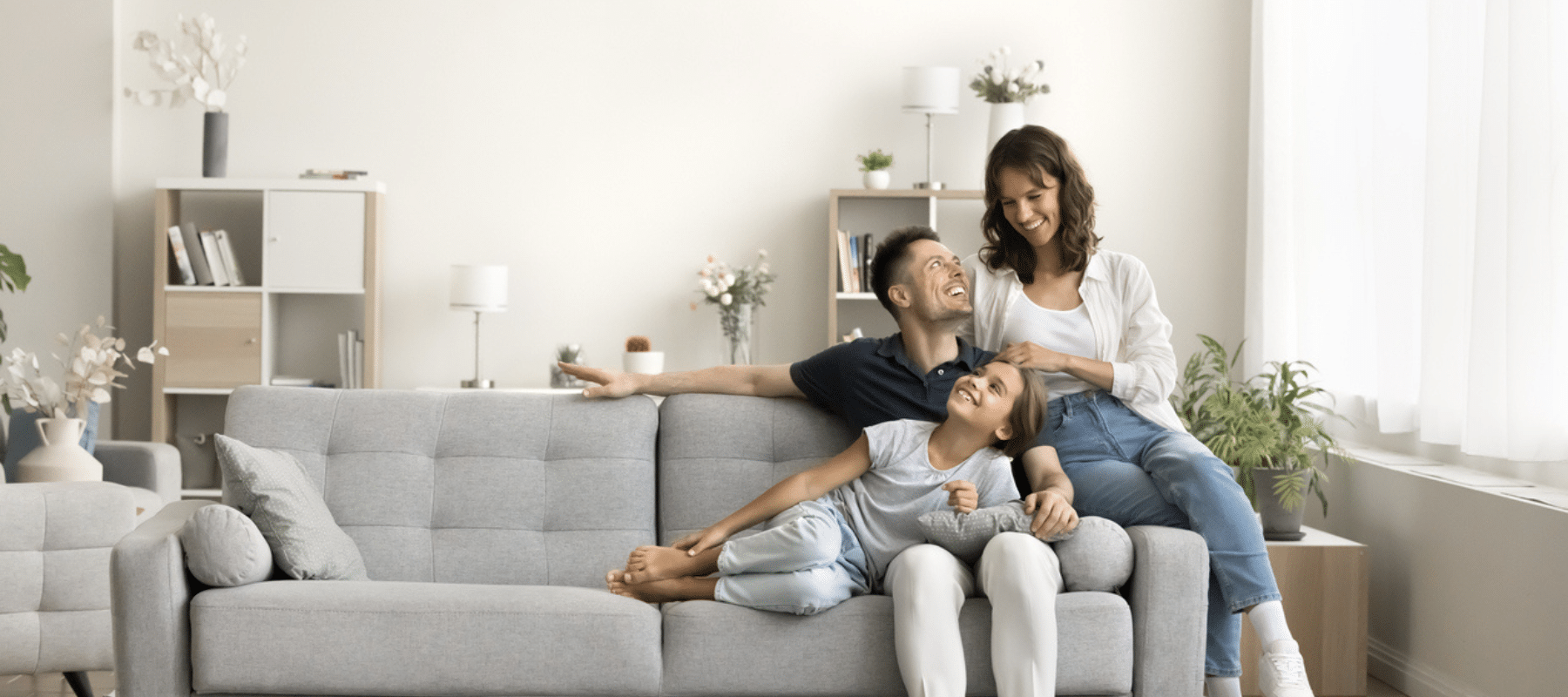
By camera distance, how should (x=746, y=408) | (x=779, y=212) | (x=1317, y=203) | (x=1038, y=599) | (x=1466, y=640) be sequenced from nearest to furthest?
(x=1038, y=599) → (x=746, y=408) → (x=1466, y=640) → (x=1317, y=203) → (x=779, y=212)

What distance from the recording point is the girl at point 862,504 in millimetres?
2148

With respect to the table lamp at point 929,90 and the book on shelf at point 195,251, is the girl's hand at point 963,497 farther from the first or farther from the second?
the book on shelf at point 195,251

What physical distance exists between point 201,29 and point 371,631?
3.45 m

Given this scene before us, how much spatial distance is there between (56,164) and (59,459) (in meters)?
2.05

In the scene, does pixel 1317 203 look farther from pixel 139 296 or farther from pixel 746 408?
pixel 139 296

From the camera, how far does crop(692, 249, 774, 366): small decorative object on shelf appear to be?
473cm

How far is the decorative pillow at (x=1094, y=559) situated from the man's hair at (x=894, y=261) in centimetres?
63

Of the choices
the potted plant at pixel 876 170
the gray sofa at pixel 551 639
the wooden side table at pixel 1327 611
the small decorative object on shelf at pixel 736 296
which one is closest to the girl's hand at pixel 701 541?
the gray sofa at pixel 551 639

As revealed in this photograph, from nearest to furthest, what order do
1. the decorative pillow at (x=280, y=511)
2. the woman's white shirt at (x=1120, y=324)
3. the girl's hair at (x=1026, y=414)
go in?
1. the decorative pillow at (x=280, y=511)
2. the girl's hair at (x=1026, y=414)
3. the woman's white shirt at (x=1120, y=324)

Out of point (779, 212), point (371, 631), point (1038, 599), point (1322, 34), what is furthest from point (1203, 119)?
point (371, 631)

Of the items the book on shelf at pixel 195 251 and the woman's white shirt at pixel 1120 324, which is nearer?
the woman's white shirt at pixel 1120 324

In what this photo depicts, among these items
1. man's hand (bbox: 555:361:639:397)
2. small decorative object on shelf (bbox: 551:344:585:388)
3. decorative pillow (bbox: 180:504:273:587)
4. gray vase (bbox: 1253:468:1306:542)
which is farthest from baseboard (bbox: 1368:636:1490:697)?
small decorative object on shelf (bbox: 551:344:585:388)

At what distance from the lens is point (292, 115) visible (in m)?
4.88

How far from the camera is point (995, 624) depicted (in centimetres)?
205
